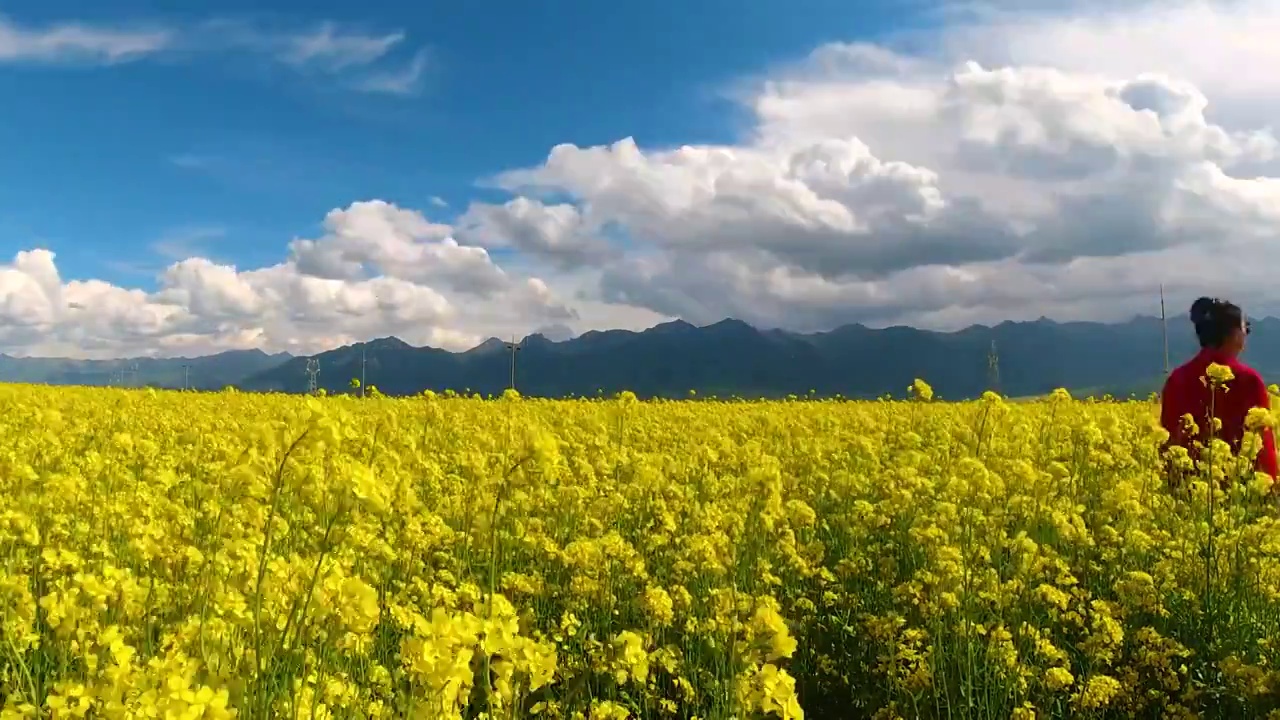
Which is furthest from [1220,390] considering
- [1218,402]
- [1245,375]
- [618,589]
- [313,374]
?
[313,374]

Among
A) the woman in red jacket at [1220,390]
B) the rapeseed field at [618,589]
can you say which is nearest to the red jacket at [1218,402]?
the woman in red jacket at [1220,390]

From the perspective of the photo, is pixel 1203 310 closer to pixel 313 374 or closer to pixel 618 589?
pixel 618 589

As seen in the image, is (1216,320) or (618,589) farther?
(1216,320)

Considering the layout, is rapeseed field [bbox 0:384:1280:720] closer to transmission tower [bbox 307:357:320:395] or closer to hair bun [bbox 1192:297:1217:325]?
hair bun [bbox 1192:297:1217:325]

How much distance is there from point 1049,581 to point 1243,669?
5.55 ft

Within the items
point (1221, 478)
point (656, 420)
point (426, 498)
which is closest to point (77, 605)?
point (426, 498)

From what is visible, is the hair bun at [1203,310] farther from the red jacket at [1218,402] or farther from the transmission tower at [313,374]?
the transmission tower at [313,374]

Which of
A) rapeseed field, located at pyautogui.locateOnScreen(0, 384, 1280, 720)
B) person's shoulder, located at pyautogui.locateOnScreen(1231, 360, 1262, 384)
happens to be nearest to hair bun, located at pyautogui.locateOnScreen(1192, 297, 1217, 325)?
person's shoulder, located at pyautogui.locateOnScreen(1231, 360, 1262, 384)

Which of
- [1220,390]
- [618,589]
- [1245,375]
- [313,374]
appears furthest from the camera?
[313,374]

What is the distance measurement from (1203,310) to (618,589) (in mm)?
5101

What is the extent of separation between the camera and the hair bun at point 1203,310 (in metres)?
7.02

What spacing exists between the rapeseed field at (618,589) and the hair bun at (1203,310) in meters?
1.22

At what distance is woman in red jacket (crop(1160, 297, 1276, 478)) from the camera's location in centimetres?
689

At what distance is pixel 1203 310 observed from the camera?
23.3 feet
